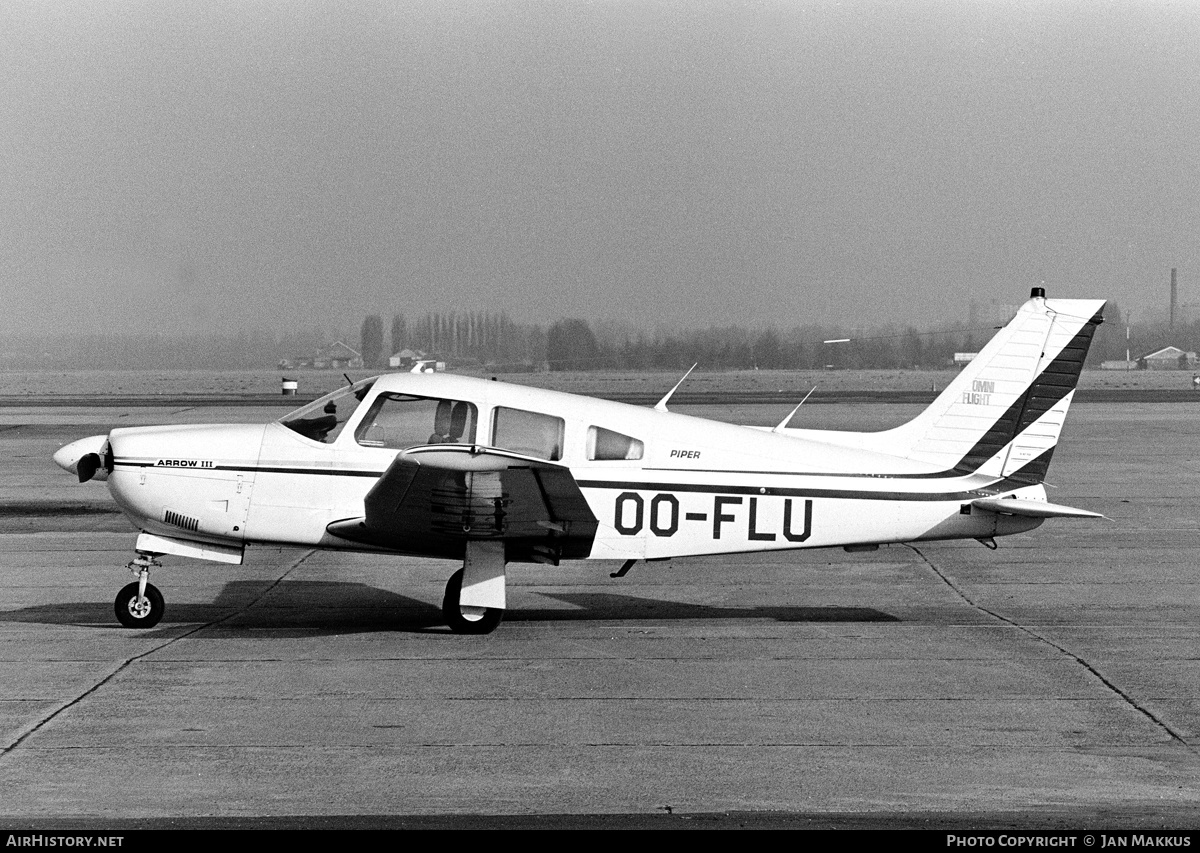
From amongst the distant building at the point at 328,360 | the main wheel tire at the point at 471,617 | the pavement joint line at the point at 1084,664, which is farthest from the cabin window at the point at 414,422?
the distant building at the point at 328,360

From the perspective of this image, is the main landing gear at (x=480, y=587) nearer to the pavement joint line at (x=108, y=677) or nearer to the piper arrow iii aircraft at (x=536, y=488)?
the piper arrow iii aircraft at (x=536, y=488)

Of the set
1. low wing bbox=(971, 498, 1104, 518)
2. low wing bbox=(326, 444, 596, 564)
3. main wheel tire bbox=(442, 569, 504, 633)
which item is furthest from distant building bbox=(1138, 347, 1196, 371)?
main wheel tire bbox=(442, 569, 504, 633)

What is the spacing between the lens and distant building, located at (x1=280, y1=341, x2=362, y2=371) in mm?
72188

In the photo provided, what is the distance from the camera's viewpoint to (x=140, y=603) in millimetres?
10789

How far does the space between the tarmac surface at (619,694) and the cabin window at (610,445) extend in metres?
1.39

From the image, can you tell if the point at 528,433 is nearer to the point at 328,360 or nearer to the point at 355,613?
the point at 355,613

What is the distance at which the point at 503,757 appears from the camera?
7309mm

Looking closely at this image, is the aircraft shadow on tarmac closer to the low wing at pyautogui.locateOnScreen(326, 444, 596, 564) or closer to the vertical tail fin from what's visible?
the low wing at pyautogui.locateOnScreen(326, 444, 596, 564)

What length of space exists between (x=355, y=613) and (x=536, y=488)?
2.50 meters

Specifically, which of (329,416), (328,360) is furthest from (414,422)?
(328,360)

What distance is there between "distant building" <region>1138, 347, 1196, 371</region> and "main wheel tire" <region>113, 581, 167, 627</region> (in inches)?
3964
